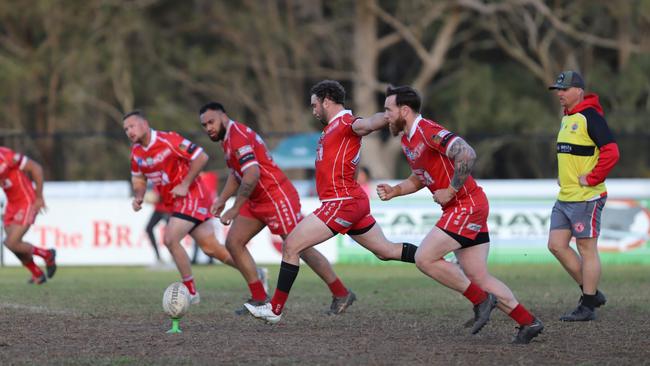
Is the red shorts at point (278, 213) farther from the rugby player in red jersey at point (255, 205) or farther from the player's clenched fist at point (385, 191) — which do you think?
the player's clenched fist at point (385, 191)

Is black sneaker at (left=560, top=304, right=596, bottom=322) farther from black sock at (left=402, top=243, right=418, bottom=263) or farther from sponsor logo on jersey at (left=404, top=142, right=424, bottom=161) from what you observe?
sponsor logo on jersey at (left=404, top=142, right=424, bottom=161)

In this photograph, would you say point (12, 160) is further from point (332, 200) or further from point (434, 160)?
point (434, 160)

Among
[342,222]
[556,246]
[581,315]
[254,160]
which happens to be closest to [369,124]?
[342,222]

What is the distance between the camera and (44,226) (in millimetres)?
20609

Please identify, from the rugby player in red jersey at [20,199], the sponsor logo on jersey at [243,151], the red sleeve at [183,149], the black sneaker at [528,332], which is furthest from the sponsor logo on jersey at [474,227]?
the rugby player in red jersey at [20,199]

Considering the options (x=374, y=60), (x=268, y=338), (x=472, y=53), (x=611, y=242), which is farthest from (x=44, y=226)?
(x=472, y=53)

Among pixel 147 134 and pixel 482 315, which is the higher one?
pixel 147 134

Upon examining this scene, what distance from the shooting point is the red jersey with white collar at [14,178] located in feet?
48.2

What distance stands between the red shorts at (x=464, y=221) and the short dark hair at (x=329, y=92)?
1.71m

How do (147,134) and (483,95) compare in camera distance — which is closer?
(147,134)

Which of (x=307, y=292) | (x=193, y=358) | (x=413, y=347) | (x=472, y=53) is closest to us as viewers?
(x=193, y=358)

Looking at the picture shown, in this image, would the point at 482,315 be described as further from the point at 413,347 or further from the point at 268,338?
the point at 268,338

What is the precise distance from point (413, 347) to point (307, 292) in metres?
5.47

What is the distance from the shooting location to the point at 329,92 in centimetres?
995
